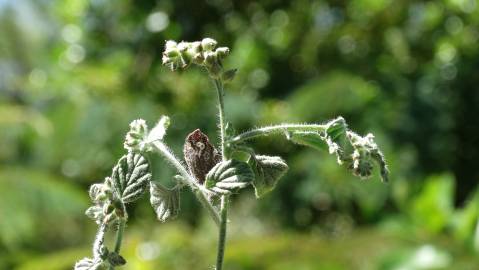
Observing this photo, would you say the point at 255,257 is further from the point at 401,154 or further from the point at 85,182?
the point at 85,182

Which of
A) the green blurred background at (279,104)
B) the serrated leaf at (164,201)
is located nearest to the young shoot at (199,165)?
the serrated leaf at (164,201)

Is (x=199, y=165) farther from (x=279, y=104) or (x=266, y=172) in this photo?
(x=279, y=104)

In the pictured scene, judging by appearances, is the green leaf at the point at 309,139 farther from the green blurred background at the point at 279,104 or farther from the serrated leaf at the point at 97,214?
the green blurred background at the point at 279,104

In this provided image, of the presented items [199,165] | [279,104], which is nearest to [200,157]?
[199,165]

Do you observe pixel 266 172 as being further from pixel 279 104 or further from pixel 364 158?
pixel 279 104

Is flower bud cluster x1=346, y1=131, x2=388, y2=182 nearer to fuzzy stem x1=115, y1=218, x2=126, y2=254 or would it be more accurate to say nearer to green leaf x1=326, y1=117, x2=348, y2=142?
green leaf x1=326, y1=117, x2=348, y2=142

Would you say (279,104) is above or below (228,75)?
above

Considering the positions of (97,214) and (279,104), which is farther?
(279,104)

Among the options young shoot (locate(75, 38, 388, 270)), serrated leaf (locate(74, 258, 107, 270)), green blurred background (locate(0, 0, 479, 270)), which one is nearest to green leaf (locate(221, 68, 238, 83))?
young shoot (locate(75, 38, 388, 270))
